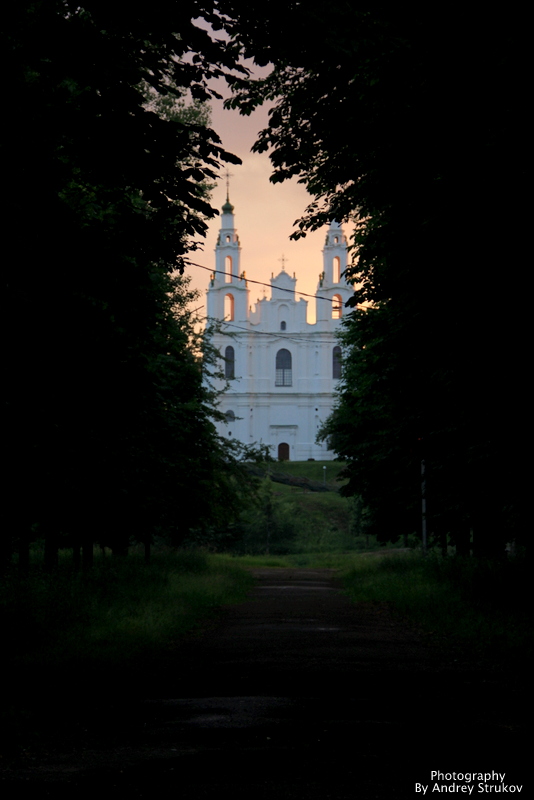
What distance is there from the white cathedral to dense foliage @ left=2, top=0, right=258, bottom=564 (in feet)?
309

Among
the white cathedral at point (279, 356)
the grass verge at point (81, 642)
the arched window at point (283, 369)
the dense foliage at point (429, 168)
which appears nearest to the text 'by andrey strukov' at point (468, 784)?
the grass verge at point (81, 642)

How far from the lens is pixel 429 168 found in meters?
10.8

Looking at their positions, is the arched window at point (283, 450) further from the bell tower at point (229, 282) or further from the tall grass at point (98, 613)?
the tall grass at point (98, 613)

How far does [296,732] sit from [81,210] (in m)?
7.63

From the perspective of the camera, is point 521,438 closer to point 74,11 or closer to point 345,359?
point 74,11

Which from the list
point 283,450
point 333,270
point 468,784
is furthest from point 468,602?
point 333,270

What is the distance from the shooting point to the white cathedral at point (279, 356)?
109 meters

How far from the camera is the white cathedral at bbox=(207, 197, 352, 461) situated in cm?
10912

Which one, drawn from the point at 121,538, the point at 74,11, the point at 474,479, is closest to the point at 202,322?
the point at 121,538

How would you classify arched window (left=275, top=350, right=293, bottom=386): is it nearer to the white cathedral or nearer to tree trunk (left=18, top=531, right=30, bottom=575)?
the white cathedral

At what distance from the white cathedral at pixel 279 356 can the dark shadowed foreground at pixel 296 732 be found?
97.5 m

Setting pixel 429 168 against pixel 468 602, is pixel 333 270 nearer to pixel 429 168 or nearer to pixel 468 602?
pixel 468 602

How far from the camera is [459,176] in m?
10.0

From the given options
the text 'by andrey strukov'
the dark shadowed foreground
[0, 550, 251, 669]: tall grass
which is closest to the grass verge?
[0, 550, 251, 669]: tall grass
